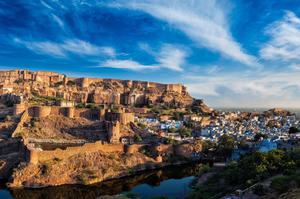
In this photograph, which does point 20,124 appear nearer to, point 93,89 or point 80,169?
point 80,169

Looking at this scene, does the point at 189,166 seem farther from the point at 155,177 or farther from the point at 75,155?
the point at 75,155

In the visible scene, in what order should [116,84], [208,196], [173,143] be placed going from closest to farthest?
[208,196]
[173,143]
[116,84]

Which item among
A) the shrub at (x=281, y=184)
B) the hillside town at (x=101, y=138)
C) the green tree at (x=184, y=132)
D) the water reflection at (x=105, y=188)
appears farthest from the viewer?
the green tree at (x=184, y=132)

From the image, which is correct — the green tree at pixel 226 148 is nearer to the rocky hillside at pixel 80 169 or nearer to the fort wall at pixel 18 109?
the rocky hillside at pixel 80 169

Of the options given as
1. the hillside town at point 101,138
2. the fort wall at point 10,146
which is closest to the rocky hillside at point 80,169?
the hillside town at point 101,138

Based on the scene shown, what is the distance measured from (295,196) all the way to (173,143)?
24.1m

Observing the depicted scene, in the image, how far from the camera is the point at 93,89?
6812 cm

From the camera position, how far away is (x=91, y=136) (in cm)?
3634

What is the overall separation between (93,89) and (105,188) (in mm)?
45537

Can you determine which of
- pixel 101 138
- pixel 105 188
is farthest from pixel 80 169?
pixel 101 138

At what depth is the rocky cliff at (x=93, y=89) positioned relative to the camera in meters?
60.4

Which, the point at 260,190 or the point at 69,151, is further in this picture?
the point at 69,151

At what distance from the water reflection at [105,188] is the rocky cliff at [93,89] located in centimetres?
3123

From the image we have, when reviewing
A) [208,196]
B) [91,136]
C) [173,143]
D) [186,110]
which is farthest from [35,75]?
[208,196]
